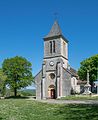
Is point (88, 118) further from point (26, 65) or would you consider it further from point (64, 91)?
point (26, 65)

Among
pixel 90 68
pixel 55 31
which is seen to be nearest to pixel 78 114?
pixel 55 31

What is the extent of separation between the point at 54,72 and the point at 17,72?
9.22 metres

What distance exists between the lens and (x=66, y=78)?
49812mm

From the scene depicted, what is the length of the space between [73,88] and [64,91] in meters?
3.41

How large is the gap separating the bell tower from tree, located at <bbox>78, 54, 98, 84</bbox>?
7.38 m

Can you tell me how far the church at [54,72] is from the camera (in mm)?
49763

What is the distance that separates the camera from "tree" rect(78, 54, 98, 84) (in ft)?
193

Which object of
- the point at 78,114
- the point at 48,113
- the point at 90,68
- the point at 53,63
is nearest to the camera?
the point at 78,114

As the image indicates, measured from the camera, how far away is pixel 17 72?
177 ft

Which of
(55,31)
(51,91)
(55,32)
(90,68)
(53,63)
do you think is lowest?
(51,91)

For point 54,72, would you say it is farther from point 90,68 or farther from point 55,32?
point 90,68

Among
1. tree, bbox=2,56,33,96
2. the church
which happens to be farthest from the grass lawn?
tree, bbox=2,56,33,96

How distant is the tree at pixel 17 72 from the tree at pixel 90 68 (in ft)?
48.2

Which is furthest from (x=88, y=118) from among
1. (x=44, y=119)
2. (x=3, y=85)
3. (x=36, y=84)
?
(x=3, y=85)
